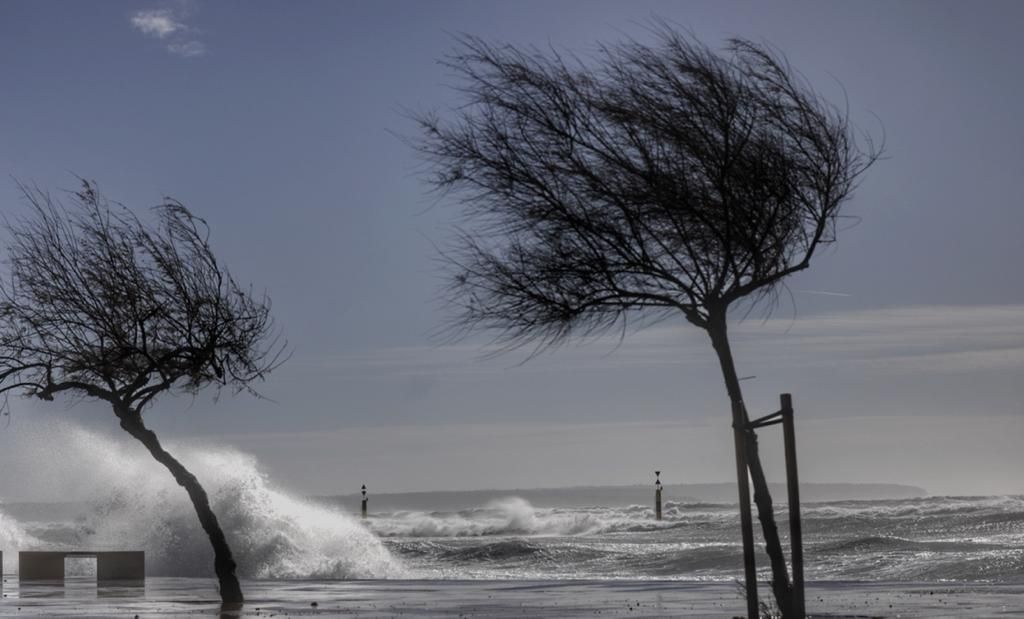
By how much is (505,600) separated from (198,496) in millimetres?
4351

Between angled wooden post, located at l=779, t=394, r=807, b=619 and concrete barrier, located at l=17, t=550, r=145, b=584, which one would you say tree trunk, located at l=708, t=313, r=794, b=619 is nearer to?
angled wooden post, located at l=779, t=394, r=807, b=619

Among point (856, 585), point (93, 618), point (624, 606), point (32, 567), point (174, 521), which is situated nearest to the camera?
point (93, 618)

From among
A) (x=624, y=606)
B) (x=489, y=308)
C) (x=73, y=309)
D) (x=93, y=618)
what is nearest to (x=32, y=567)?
(x=73, y=309)

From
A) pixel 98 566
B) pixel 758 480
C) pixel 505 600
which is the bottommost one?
pixel 505 600

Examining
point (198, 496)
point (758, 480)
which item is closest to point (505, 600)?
point (198, 496)

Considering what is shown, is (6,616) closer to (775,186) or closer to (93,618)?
(93,618)

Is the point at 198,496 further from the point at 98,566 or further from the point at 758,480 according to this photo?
the point at 758,480

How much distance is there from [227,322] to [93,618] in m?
4.34

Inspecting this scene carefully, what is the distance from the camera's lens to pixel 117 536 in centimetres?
4066

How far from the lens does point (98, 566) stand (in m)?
24.9

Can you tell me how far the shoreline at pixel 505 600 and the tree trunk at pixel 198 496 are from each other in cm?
30

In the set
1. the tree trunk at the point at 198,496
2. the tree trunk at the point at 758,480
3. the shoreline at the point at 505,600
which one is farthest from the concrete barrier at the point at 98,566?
the tree trunk at the point at 758,480

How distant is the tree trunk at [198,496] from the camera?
18.4m

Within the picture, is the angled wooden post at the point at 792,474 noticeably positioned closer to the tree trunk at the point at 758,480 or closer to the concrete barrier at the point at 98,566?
the tree trunk at the point at 758,480
